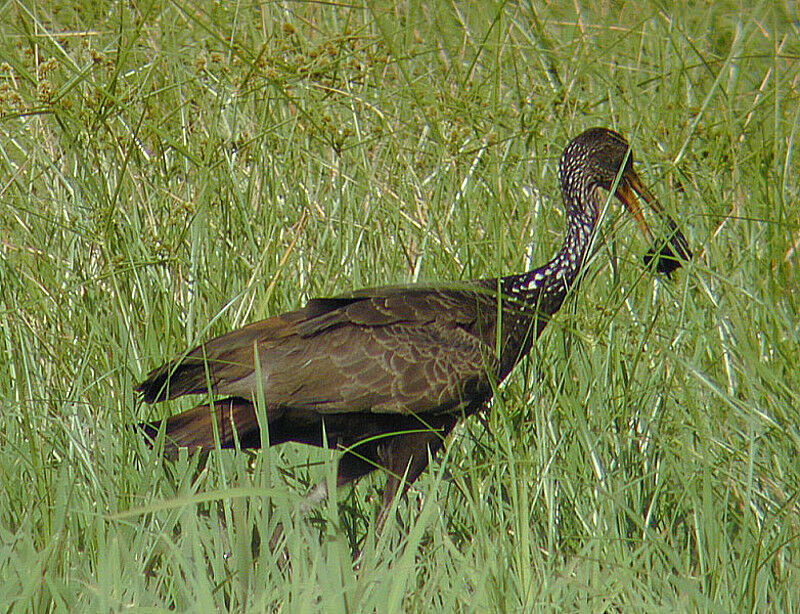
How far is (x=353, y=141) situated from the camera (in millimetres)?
4945

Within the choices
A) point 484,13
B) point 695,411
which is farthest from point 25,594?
point 484,13

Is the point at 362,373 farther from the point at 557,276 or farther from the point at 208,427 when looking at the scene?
the point at 557,276

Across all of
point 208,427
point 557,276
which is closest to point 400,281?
point 557,276

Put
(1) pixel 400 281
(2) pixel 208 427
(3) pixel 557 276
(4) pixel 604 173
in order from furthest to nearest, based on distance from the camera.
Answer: (1) pixel 400 281
(4) pixel 604 173
(3) pixel 557 276
(2) pixel 208 427

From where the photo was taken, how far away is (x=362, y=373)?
343cm

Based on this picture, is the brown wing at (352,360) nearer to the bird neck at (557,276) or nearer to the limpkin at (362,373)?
the limpkin at (362,373)

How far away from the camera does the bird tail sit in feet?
10.8

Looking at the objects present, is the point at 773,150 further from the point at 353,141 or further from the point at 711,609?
the point at 711,609

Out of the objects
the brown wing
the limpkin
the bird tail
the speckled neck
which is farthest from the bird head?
the bird tail

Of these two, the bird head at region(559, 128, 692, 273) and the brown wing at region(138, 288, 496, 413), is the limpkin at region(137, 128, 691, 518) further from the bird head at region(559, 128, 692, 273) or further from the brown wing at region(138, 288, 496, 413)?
the bird head at region(559, 128, 692, 273)

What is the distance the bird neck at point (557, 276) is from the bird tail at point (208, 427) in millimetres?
890

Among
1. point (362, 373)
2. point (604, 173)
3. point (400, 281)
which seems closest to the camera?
point (362, 373)

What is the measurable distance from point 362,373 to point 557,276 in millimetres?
768

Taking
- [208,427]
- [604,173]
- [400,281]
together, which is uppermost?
[604,173]
